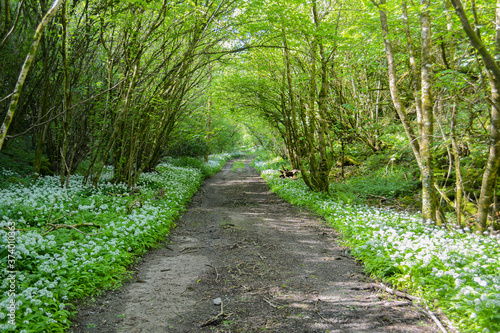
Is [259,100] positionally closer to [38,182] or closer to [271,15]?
[271,15]

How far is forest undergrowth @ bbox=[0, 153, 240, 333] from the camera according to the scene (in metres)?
3.29

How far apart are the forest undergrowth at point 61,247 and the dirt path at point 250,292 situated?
12.0 inches

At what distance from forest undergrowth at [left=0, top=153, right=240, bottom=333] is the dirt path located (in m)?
0.30

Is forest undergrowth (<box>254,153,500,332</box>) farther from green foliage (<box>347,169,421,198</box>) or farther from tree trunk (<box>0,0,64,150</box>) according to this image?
tree trunk (<box>0,0,64,150</box>)

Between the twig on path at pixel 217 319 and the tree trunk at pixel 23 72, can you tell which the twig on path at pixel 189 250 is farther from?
the tree trunk at pixel 23 72

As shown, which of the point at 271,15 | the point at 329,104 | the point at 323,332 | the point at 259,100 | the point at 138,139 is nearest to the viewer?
Answer: the point at 323,332

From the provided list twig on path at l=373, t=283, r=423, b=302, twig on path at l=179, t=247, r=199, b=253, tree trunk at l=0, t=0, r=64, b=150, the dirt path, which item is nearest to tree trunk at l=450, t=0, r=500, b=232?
the dirt path

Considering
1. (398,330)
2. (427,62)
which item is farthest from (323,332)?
(427,62)

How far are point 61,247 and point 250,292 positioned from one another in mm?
3242

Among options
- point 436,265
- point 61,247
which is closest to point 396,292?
point 436,265

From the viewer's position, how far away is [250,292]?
4.41m

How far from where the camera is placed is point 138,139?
11133 mm

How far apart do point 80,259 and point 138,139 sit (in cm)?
742

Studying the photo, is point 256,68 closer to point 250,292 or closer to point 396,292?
point 250,292
